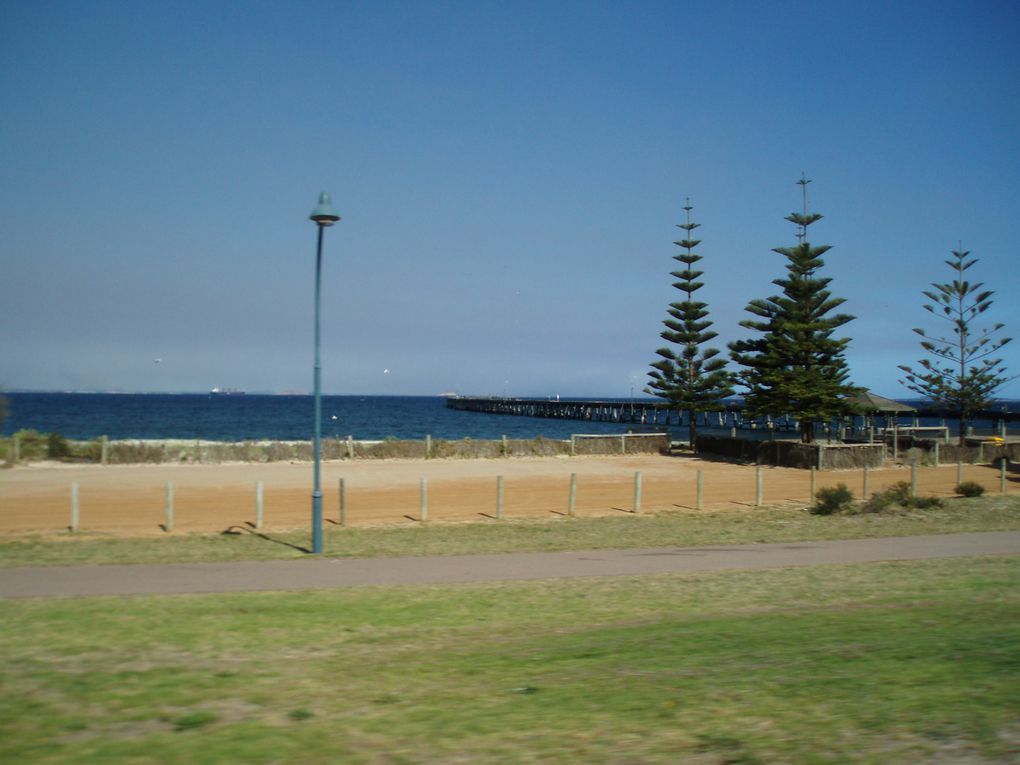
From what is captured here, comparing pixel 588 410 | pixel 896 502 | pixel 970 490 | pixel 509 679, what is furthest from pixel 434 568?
pixel 588 410

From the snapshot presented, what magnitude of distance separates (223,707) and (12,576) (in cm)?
773

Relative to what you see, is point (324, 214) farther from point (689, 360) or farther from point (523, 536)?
point (689, 360)

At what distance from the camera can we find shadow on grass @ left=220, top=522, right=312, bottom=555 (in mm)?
14633

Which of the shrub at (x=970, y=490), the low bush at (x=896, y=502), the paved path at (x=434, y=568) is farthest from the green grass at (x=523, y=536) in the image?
the shrub at (x=970, y=490)

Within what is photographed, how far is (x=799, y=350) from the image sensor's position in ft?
139

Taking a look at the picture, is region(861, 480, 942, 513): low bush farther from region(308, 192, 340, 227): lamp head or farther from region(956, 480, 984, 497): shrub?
region(308, 192, 340, 227): lamp head

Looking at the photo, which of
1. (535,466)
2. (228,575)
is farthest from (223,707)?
(535,466)

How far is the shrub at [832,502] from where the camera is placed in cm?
2098

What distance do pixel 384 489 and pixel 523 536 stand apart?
38.8ft

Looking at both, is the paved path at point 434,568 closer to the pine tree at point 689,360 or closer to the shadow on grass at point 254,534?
the shadow on grass at point 254,534

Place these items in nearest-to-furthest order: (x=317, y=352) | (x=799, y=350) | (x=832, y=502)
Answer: (x=317, y=352), (x=832, y=502), (x=799, y=350)

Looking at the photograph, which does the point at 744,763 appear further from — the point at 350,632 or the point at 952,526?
the point at 952,526

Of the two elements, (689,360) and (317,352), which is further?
(689,360)

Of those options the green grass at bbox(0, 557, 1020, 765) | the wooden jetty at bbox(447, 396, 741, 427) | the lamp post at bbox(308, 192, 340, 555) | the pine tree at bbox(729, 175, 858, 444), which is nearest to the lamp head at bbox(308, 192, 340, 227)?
the lamp post at bbox(308, 192, 340, 555)
